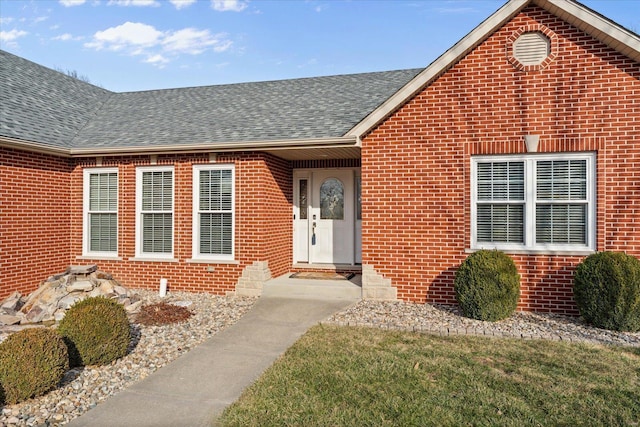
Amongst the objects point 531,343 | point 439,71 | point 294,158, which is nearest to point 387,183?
point 439,71

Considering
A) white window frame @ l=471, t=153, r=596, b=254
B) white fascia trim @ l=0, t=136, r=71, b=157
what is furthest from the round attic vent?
white fascia trim @ l=0, t=136, r=71, b=157

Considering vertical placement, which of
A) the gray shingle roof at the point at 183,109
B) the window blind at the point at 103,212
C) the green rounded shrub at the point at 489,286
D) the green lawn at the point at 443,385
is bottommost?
the green lawn at the point at 443,385

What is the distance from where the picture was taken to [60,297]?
837 centimetres

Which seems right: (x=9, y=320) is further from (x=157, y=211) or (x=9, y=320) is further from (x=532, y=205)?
(x=532, y=205)

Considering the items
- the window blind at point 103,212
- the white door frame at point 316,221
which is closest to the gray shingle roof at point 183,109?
the window blind at point 103,212

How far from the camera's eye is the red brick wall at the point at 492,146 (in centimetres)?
753

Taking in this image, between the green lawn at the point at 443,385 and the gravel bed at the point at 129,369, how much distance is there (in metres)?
1.53

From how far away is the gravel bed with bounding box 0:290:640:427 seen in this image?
14.3 feet

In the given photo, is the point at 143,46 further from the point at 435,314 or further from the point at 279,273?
the point at 435,314

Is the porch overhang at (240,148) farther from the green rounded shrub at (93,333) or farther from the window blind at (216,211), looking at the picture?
the green rounded shrub at (93,333)

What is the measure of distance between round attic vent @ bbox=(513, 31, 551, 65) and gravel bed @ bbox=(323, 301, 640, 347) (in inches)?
181

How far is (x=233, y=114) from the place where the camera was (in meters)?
11.4

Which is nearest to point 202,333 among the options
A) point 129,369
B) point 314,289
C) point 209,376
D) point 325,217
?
point 129,369

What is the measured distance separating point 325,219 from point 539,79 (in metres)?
5.71
